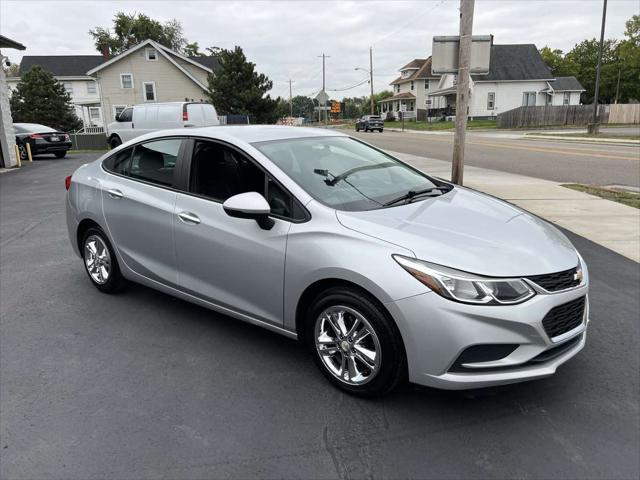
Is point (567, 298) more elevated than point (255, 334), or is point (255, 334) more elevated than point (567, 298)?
point (567, 298)

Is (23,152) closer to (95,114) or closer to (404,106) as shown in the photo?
(95,114)

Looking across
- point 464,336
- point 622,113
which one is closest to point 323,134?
point 464,336

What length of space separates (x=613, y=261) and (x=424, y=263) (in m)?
4.21

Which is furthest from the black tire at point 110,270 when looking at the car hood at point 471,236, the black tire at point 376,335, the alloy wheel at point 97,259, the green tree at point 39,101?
the green tree at point 39,101

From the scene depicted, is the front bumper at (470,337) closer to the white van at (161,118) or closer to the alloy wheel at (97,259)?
the alloy wheel at (97,259)

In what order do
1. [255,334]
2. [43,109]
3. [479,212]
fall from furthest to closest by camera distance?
1. [43,109]
2. [255,334]
3. [479,212]

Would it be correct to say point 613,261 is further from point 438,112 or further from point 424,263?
point 438,112

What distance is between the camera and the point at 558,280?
296cm

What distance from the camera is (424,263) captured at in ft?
9.29

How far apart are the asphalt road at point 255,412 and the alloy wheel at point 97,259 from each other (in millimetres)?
519

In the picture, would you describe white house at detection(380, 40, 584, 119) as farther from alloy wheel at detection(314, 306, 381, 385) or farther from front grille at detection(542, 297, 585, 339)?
alloy wheel at detection(314, 306, 381, 385)

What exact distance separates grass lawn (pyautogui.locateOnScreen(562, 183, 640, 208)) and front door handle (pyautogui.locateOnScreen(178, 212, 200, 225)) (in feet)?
Result: 27.5

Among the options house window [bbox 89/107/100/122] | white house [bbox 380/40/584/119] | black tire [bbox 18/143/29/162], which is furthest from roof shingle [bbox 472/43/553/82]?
black tire [bbox 18/143/29/162]

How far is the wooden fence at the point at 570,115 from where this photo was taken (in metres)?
45.8
